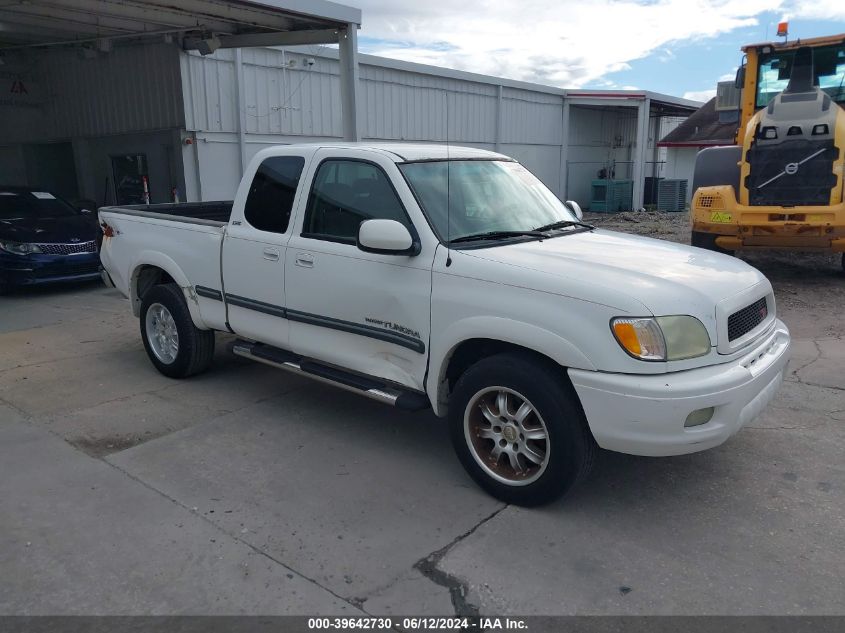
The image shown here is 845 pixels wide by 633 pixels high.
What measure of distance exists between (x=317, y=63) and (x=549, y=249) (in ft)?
41.4

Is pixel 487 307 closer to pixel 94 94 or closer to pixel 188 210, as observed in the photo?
pixel 188 210

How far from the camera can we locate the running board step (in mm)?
4219

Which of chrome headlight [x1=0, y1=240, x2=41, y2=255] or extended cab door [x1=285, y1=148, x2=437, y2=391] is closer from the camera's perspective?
extended cab door [x1=285, y1=148, x2=437, y2=391]

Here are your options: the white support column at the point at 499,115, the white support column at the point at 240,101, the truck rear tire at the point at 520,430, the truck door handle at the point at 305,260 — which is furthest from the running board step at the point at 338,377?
the white support column at the point at 499,115

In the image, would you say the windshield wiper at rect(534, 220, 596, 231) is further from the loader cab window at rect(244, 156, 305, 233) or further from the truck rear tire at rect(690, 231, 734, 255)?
the truck rear tire at rect(690, 231, 734, 255)

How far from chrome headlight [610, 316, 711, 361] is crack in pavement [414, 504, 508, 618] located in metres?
1.27

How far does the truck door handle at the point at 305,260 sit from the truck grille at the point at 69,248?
23.9 ft

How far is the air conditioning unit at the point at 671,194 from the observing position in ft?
79.8

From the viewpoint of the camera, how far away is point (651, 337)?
3.33 m

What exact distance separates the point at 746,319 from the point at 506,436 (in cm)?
150

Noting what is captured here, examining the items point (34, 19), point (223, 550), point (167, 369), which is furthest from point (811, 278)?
point (34, 19)

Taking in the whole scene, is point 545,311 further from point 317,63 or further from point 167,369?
point 317,63

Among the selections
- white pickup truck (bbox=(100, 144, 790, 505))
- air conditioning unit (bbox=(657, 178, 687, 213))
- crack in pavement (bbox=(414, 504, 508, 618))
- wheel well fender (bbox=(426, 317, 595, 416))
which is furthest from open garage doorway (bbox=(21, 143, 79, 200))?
air conditioning unit (bbox=(657, 178, 687, 213))

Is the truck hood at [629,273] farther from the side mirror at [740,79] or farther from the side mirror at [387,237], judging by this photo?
the side mirror at [740,79]
